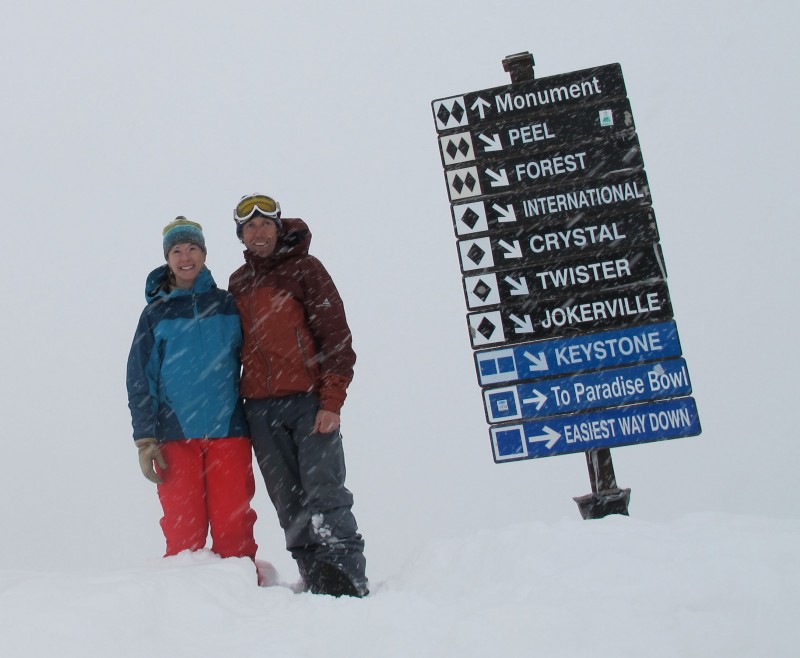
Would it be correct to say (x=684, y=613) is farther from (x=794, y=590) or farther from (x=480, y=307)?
(x=480, y=307)

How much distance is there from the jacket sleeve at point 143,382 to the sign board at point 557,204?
6.92 feet

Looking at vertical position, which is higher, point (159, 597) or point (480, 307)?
point (480, 307)

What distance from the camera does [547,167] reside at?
5.07 metres

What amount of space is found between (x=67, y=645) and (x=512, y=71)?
4.43m

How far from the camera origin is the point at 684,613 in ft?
8.23

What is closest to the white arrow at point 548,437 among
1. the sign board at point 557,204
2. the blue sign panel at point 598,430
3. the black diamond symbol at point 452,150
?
the blue sign panel at point 598,430

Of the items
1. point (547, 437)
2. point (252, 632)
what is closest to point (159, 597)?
point (252, 632)

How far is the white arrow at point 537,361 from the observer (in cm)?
485

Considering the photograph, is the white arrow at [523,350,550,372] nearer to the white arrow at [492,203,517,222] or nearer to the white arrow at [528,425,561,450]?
the white arrow at [528,425,561,450]

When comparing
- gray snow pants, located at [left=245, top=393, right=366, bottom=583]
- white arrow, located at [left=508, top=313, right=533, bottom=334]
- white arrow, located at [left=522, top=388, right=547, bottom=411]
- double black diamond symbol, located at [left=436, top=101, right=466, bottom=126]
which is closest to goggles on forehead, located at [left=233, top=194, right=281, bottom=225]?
gray snow pants, located at [left=245, top=393, right=366, bottom=583]

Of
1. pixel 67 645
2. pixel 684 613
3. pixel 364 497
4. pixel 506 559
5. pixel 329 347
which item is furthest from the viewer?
pixel 364 497

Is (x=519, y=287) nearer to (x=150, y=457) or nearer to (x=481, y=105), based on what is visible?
(x=481, y=105)

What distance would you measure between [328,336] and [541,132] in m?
2.17

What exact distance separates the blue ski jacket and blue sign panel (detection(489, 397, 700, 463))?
1.72 metres
